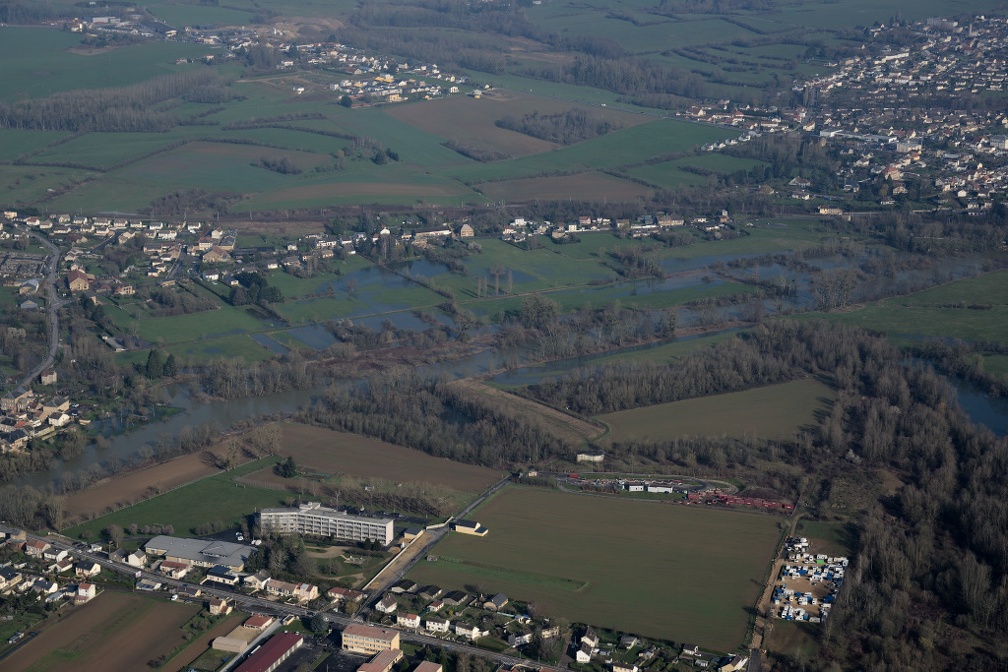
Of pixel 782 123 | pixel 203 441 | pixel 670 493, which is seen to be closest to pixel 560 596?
pixel 670 493

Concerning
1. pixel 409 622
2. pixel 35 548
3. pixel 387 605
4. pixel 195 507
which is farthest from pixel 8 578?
pixel 409 622

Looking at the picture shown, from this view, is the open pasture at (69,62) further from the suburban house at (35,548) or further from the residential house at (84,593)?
the residential house at (84,593)

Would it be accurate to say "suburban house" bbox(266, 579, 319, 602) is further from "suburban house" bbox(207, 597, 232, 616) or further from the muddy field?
the muddy field

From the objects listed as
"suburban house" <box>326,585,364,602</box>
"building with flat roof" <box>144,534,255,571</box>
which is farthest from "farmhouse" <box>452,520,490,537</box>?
"building with flat roof" <box>144,534,255,571</box>

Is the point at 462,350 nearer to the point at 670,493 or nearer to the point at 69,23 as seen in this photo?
the point at 670,493

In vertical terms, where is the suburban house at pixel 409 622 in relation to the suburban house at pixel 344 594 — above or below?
above

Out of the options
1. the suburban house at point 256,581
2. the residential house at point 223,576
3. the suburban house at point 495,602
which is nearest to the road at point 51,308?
the residential house at point 223,576

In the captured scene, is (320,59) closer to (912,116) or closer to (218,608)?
(912,116)

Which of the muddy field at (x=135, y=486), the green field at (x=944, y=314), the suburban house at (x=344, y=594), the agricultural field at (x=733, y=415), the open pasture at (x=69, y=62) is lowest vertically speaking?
the muddy field at (x=135, y=486)
